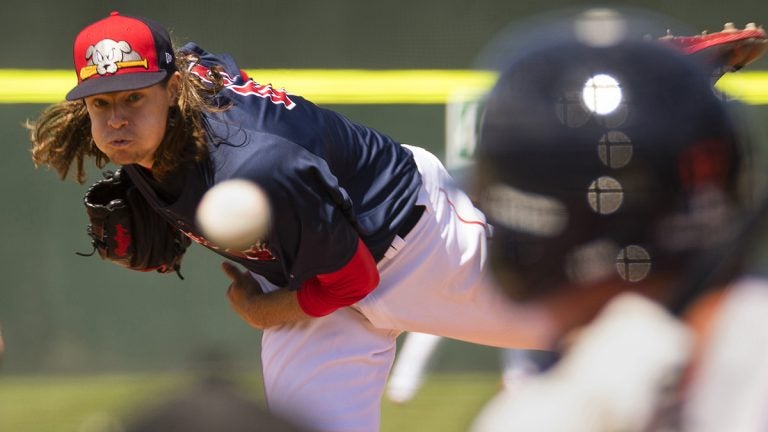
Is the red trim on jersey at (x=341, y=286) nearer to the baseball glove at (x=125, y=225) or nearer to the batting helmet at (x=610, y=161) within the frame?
the baseball glove at (x=125, y=225)

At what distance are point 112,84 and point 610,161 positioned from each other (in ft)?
4.01

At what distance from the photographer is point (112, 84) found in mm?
2213

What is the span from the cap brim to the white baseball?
0.34 meters

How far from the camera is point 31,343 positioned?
4.87 meters

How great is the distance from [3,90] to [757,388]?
429 centimetres

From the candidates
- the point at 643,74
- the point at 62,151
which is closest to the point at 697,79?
the point at 643,74

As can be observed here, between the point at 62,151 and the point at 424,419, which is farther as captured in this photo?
the point at 424,419

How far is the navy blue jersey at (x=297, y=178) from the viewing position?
7.35 feet

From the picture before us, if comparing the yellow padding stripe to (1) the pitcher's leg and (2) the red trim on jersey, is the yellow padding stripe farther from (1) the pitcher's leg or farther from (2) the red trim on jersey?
(2) the red trim on jersey

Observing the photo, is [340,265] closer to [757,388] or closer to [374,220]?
[374,220]

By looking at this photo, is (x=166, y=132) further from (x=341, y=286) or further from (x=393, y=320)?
(x=393, y=320)

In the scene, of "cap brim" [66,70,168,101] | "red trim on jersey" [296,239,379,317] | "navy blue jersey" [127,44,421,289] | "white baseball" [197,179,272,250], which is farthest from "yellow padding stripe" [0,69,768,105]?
"white baseball" [197,179,272,250]

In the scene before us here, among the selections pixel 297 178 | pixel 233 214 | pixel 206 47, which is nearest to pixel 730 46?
pixel 297 178

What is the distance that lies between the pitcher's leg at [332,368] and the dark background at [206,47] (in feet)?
7.36
